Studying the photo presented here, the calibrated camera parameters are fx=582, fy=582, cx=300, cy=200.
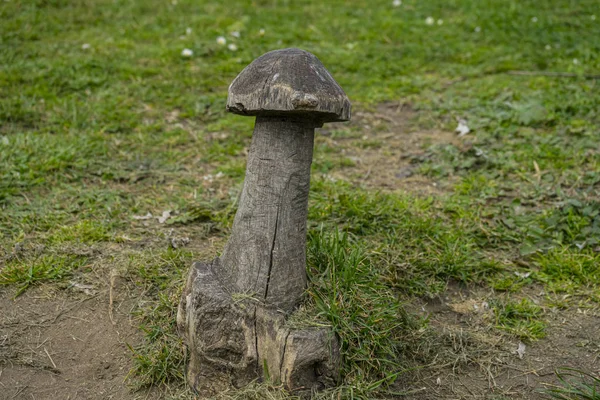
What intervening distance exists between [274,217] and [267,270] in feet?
0.89

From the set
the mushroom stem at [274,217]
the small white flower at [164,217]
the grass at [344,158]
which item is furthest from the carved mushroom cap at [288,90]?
the small white flower at [164,217]

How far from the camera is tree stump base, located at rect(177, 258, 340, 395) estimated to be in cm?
277

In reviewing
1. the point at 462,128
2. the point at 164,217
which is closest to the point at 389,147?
the point at 462,128

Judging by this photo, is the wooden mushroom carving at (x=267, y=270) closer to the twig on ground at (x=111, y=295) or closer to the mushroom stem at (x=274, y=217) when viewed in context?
the mushroom stem at (x=274, y=217)

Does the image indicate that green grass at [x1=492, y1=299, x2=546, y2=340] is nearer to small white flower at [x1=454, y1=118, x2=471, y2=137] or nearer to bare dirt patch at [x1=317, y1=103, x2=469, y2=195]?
bare dirt patch at [x1=317, y1=103, x2=469, y2=195]

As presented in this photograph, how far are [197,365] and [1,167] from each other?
2.84m

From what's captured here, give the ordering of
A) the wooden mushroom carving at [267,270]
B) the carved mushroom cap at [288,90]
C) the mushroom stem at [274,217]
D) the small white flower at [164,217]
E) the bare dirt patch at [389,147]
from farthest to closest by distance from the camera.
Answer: the bare dirt patch at [389,147], the small white flower at [164,217], the mushroom stem at [274,217], the wooden mushroom carving at [267,270], the carved mushroom cap at [288,90]

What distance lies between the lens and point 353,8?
30.5 ft

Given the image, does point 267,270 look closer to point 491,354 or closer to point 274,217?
point 274,217

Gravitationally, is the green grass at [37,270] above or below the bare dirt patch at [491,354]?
above

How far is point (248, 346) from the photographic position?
9.31ft

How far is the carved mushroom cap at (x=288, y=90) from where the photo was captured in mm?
2574

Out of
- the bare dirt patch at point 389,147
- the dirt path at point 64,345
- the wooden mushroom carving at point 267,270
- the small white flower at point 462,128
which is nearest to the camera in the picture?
the wooden mushroom carving at point 267,270

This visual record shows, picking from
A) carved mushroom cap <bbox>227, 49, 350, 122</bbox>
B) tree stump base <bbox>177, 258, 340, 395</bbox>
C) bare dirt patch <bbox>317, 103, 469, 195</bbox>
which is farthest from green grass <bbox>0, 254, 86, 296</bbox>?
bare dirt patch <bbox>317, 103, 469, 195</bbox>
